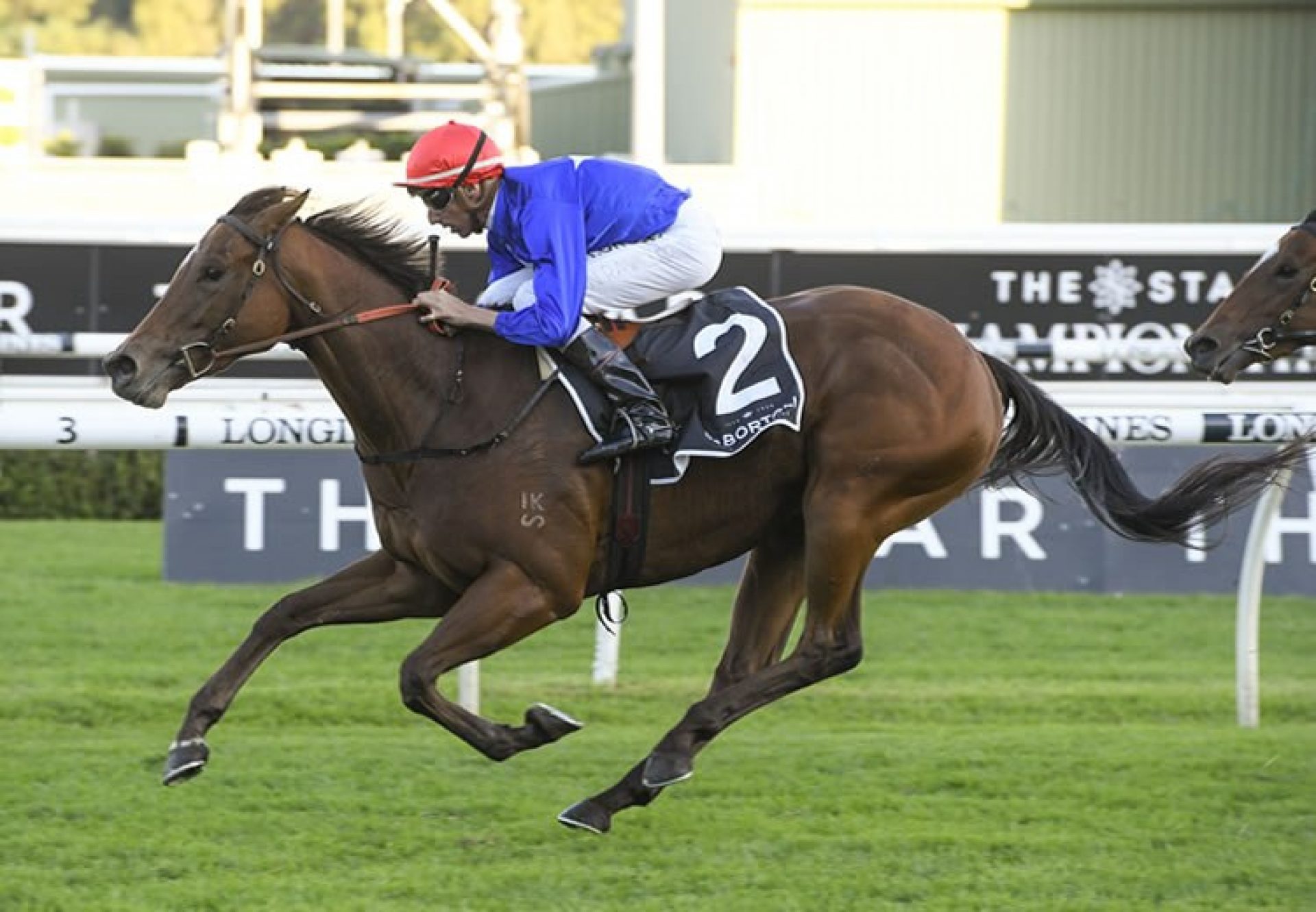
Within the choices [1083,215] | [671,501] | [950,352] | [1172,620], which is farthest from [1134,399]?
[1083,215]

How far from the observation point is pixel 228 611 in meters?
7.85

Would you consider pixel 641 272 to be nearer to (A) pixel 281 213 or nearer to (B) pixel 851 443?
(B) pixel 851 443

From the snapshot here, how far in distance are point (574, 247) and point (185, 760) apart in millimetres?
1281

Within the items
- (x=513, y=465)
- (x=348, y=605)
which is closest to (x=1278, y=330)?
(x=513, y=465)

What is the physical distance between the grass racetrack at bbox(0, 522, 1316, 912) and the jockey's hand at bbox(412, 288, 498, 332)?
1041 millimetres

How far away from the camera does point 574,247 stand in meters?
4.56

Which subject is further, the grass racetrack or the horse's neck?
the horse's neck

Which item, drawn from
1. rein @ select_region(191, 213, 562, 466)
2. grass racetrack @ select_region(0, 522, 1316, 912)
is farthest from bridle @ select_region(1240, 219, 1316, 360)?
rein @ select_region(191, 213, 562, 466)

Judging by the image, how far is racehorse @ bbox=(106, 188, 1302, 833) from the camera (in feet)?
14.9

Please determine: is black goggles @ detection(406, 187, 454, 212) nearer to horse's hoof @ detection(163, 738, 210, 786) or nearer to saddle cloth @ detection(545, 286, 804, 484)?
saddle cloth @ detection(545, 286, 804, 484)

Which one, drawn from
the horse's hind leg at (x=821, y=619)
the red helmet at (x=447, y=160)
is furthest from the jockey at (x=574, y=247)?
the horse's hind leg at (x=821, y=619)

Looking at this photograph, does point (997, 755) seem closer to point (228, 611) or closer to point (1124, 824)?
point (1124, 824)

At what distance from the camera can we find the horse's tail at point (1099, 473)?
513 centimetres

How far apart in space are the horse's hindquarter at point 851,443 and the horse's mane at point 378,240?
0.70m
